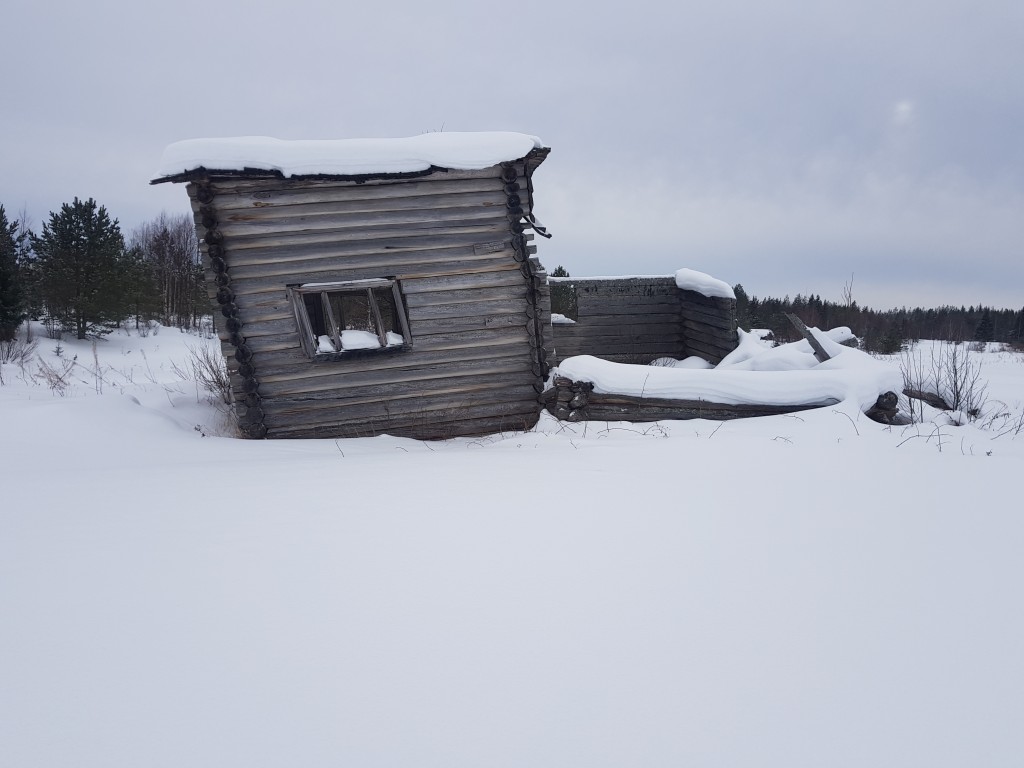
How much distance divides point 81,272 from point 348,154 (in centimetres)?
2223

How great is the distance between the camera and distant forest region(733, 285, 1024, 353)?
1010 inches

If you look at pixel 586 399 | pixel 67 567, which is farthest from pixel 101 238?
pixel 67 567

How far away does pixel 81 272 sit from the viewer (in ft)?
75.5

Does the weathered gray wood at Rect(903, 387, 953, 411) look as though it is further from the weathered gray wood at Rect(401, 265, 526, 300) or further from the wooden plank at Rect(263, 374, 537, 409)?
the weathered gray wood at Rect(401, 265, 526, 300)

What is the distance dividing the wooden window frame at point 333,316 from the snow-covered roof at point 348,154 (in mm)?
1335

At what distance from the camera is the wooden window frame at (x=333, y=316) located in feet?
23.7

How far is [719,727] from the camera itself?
1.65 m

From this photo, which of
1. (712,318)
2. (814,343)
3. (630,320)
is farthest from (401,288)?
(712,318)

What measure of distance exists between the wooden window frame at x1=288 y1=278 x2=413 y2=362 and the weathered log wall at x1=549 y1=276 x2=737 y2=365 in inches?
230

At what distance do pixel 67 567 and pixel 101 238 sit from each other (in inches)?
1093

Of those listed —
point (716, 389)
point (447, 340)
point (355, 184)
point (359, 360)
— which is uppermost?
point (355, 184)

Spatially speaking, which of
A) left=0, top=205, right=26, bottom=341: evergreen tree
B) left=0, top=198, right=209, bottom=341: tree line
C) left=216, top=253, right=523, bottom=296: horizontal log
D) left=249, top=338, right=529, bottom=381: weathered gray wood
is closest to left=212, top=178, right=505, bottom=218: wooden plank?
left=216, top=253, right=523, bottom=296: horizontal log

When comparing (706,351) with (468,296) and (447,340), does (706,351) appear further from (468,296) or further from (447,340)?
(447,340)

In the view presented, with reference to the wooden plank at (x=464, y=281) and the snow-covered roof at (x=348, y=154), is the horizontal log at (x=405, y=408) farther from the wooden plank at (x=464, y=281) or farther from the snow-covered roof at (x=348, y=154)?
the snow-covered roof at (x=348, y=154)
